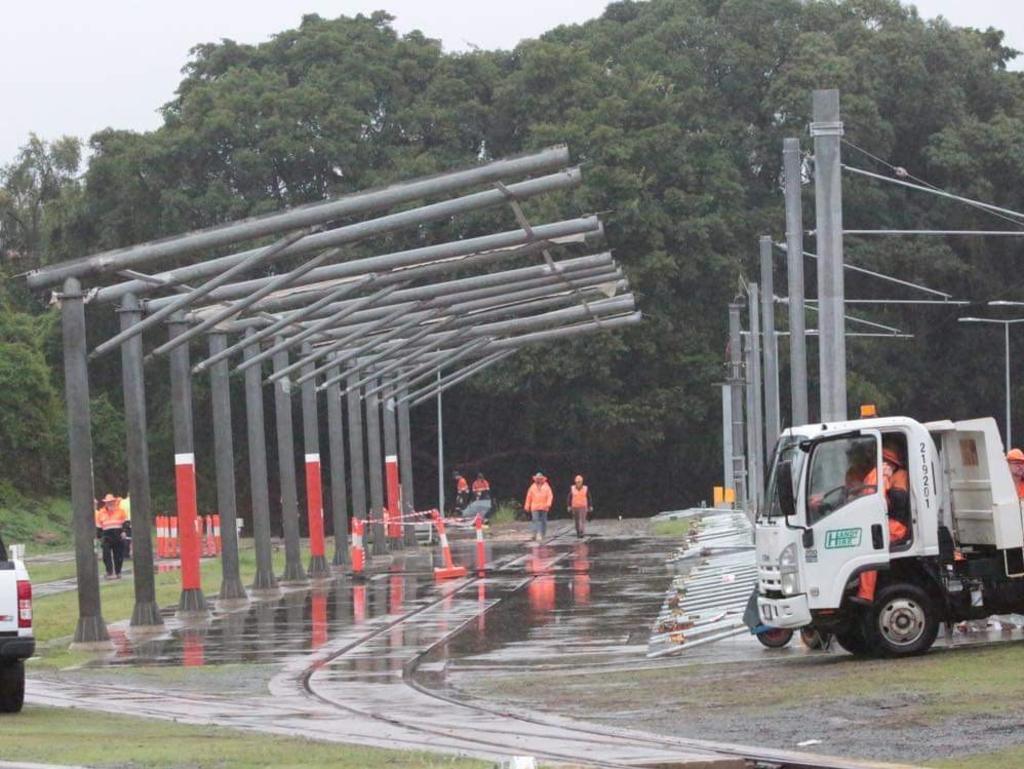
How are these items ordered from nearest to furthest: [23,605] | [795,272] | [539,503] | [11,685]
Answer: [23,605] < [11,685] < [795,272] < [539,503]

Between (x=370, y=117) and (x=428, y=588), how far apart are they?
38.0m

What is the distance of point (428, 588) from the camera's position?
117 ft

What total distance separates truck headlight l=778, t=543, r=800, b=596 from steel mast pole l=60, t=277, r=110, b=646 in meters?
8.73

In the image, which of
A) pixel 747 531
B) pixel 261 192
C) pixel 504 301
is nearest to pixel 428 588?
pixel 504 301

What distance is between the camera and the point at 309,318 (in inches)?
1435

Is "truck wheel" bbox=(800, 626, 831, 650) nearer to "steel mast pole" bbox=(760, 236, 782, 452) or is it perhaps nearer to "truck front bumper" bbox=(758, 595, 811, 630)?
"truck front bumper" bbox=(758, 595, 811, 630)

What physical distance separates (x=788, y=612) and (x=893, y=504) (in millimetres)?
1497

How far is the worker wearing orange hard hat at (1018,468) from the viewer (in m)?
21.3

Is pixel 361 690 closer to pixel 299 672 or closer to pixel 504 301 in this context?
pixel 299 672

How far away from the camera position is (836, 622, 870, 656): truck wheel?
20578 mm

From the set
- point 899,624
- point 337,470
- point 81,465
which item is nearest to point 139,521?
point 81,465

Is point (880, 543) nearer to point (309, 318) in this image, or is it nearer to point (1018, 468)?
point (1018, 468)

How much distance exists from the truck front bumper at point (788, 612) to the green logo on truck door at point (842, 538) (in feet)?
1.90

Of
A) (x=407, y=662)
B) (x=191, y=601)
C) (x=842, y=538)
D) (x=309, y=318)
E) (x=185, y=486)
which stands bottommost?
(x=407, y=662)
